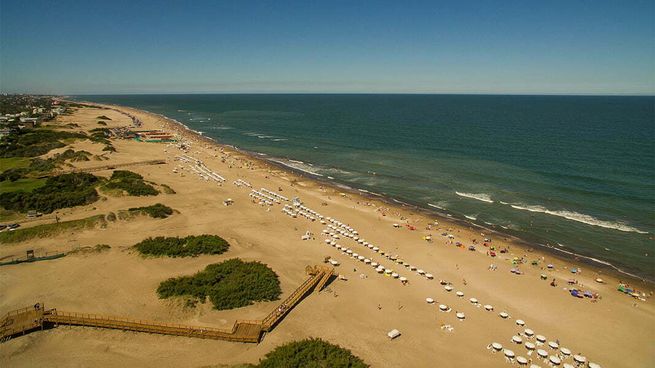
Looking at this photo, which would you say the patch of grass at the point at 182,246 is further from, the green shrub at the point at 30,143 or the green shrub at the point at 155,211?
the green shrub at the point at 30,143

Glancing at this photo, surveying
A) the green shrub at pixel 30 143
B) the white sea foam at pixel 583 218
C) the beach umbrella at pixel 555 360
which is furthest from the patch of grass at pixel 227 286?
the green shrub at pixel 30 143

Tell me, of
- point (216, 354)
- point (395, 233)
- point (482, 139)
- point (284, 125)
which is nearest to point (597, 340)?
point (395, 233)

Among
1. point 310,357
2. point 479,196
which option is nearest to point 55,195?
point 310,357

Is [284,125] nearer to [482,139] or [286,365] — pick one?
[482,139]

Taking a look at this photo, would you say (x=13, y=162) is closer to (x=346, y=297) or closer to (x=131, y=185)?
(x=131, y=185)

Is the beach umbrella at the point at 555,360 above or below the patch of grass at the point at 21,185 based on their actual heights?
below

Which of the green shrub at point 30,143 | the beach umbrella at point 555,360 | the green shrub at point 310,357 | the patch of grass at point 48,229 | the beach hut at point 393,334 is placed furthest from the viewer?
the green shrub at point 30,143
